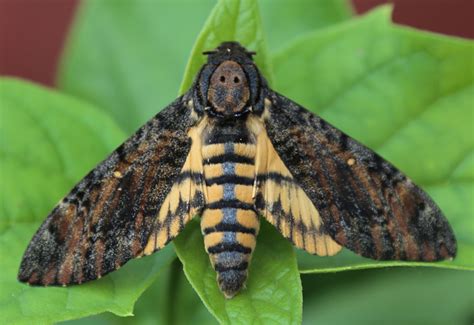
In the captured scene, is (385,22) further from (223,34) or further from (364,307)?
(364,307)

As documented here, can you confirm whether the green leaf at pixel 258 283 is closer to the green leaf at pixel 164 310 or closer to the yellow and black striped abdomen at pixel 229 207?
the yellow and black striped abdomen at pixel 229 207

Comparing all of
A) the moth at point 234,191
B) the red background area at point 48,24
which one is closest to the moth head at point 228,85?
the moth at point 234,191

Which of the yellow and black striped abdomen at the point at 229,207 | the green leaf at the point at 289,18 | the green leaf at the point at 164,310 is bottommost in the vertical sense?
the green leaf at the point at 164,310

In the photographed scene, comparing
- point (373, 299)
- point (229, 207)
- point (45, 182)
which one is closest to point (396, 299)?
point (373, 299)

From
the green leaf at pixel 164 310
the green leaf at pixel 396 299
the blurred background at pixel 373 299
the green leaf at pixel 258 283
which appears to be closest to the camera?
the green leaf at pixel 258 283

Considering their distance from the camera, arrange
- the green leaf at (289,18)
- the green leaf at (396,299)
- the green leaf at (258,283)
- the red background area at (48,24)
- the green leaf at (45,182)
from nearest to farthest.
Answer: the green leaf at (258,283), the green leaf at (45,182), the green leaf at (396,299), the green leaf at (289,18), the red background area at (48,24)

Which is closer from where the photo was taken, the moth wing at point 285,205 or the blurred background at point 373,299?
the moth wing at point 285,205
